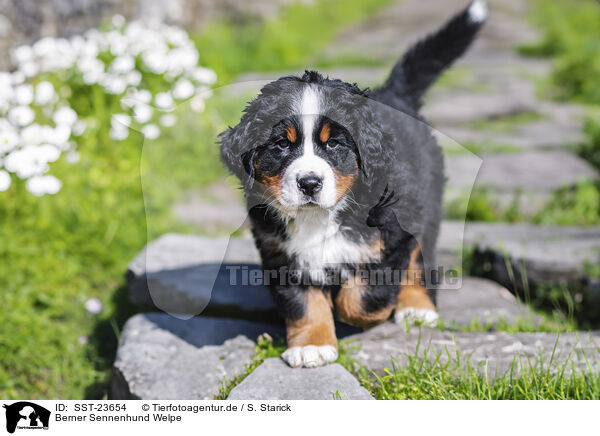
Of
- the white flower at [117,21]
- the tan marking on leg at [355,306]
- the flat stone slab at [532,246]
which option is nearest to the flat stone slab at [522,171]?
the flat stone slab at [532,246]

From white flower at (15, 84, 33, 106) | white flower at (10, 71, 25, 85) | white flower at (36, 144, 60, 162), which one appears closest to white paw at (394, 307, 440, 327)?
white flower at (36, 144, 60, 162)

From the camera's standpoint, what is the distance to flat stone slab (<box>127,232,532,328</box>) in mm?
3154

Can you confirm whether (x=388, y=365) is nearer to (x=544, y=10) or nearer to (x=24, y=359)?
(x=24, y=359)

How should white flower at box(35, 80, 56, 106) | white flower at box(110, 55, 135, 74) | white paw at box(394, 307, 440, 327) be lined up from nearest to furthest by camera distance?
white paw at box(394, 307, 440, 327) → white flower at box(35, 80, 56, 106) → white flower at box(110, 55, 135, 74)

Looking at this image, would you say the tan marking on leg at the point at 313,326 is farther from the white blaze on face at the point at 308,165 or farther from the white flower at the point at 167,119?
the white flower at the point at 167,119

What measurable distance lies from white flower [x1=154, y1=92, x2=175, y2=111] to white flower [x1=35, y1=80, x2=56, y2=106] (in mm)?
883

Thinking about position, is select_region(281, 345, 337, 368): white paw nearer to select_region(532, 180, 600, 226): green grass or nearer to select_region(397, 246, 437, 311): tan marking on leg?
select_region(397, 246, 437, 311): tan marking on leg

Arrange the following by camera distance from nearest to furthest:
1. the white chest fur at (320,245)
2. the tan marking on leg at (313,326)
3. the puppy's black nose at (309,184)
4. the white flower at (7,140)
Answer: the puppy's black nose at (309,184) → the white chest fur at (320,245) → the tan marking on leg at (313,326) → the white flower at (7,140)

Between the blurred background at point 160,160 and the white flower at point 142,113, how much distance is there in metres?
0.02

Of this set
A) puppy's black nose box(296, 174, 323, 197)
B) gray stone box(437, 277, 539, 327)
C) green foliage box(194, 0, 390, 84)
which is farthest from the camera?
green foliage box(194, 0, 390, 84)

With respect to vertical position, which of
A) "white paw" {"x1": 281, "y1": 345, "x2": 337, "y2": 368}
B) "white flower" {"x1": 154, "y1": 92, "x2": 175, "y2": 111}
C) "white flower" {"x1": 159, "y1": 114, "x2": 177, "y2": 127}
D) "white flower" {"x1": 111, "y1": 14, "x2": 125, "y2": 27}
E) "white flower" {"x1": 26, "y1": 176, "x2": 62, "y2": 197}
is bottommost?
"white paw" {"x1": 281, "y1": 345, "x2": 337, "y2": 368}

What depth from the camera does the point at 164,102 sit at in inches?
175

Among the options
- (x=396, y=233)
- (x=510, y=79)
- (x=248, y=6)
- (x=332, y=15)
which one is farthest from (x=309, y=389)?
(x=248, y=6)

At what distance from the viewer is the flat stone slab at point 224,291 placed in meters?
3.15
